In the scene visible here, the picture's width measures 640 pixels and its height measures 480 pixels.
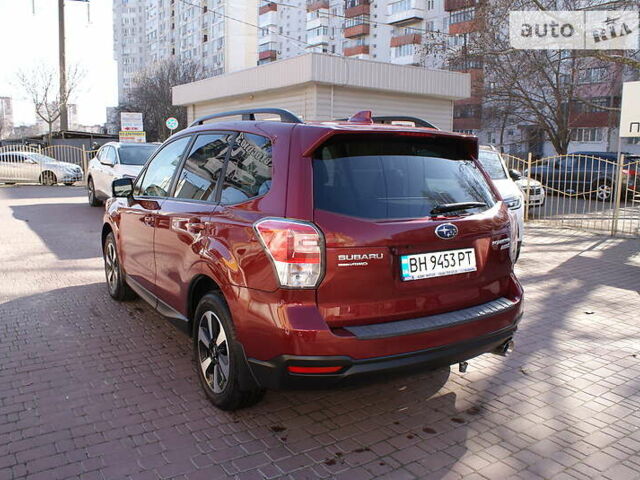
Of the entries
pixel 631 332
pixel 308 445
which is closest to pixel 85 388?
pixel 308 445

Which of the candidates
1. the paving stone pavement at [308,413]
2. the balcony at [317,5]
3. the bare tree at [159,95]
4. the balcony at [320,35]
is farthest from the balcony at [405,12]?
the paving stone pavement at [308,413]

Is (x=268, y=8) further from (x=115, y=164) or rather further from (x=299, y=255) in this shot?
(x=299, y=255)

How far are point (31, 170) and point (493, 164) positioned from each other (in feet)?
64.4

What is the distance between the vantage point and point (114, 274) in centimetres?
602

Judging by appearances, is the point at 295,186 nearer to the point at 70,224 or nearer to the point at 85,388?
the point at 85,388

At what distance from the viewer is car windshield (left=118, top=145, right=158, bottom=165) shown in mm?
13367

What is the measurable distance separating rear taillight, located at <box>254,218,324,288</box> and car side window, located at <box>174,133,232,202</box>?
920mm

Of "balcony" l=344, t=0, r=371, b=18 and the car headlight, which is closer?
the car headlight

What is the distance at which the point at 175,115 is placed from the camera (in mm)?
55969

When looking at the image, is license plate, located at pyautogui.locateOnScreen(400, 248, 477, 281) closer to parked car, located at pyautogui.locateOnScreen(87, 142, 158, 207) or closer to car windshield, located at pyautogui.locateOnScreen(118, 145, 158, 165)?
parked car, located at pyautogui.locateOnScreen(87, 142, 158, 207)

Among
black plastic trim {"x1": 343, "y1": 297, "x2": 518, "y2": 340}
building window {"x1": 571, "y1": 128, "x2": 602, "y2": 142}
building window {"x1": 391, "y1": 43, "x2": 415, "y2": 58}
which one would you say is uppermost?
building window {"x1": 391, "y1": 43, "x2": 415, "y2": 58}

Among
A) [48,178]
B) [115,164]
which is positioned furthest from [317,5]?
[115,164]

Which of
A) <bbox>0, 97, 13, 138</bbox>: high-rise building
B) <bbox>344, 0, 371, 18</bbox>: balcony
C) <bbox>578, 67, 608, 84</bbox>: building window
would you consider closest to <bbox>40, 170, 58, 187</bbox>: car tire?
<bbox>578, 67, 608, 84</bbox>: building window

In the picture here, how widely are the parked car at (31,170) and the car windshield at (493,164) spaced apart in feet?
60.1
